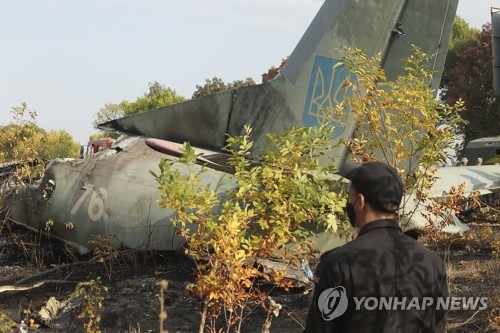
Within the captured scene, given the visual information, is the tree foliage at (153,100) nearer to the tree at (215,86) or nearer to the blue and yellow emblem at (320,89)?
the tree at (215,86)

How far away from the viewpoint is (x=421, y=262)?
3.39 m

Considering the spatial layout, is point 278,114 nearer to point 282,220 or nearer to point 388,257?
point 282,220

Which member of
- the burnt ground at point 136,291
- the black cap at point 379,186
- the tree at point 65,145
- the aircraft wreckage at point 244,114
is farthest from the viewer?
the tree at point 65,145

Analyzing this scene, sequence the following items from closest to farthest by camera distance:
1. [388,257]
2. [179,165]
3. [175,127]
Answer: [388,257]
[179,165]
[175,127]

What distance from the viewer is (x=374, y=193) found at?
3424 millimetres

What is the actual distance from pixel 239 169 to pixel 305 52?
450 cm

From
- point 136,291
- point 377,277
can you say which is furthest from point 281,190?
point 377,277

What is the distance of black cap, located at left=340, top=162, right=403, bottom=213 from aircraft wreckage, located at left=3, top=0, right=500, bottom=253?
23.1 ft

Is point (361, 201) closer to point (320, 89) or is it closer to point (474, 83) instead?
point (320, 89)

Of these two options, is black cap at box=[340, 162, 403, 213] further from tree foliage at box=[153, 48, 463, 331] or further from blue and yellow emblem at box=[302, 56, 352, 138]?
blue and yellow emblem at box=[302, 56, 352, 138]

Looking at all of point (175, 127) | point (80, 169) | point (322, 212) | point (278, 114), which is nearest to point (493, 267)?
point (278, 114)

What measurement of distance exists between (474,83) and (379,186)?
45.2m

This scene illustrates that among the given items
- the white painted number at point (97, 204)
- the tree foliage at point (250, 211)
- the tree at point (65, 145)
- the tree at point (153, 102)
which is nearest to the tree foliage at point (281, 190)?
the tree foliage at point (250, 211)

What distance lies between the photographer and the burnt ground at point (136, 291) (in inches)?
328
